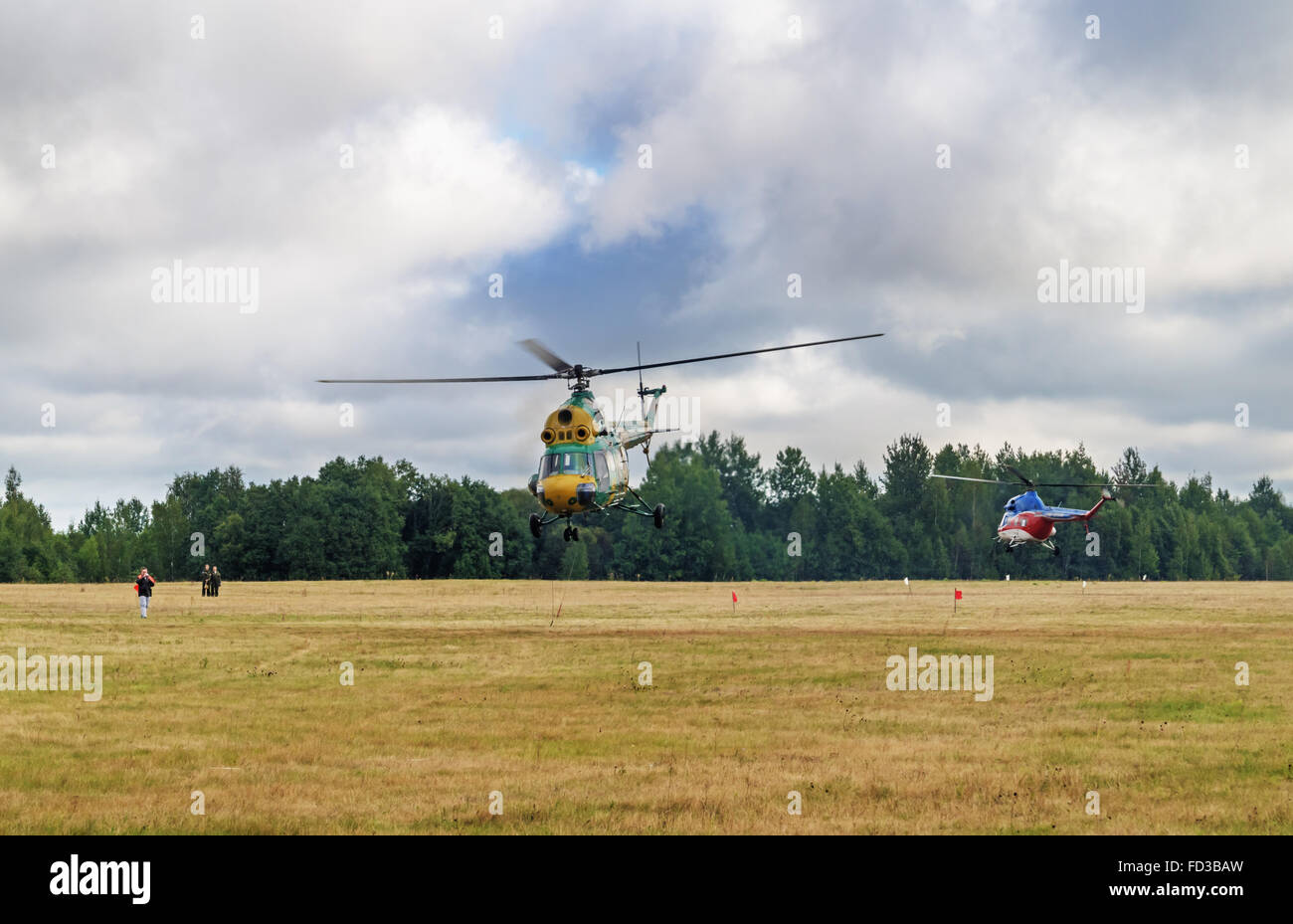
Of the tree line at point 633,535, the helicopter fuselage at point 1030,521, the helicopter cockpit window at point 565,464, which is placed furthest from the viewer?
the tree line at point 633,535

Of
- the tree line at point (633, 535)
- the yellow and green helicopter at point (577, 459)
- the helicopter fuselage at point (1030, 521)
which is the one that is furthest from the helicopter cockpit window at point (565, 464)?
the tree line at point (633, 535)

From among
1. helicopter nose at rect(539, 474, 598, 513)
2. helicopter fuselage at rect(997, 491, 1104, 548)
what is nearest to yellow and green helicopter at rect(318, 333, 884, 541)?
helicopter nose at rect(539, 474, 598, 513)

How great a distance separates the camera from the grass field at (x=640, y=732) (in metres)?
21.8

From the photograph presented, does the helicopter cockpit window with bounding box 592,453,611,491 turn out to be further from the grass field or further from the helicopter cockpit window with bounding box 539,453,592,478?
the grass field

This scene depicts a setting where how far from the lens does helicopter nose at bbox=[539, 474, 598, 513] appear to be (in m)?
30.4

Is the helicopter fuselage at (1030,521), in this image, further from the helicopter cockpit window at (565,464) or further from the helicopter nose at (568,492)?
the helicopter nose at (568,492)

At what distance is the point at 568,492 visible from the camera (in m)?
30.5

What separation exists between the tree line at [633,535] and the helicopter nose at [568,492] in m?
84.8

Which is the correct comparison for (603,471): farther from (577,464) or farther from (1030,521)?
(1030,521)

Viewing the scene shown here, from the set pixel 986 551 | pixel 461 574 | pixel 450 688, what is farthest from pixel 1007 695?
pixel 986 551

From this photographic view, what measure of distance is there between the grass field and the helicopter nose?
5613 mm

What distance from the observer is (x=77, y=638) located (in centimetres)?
4969

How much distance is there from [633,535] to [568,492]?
119 meters
